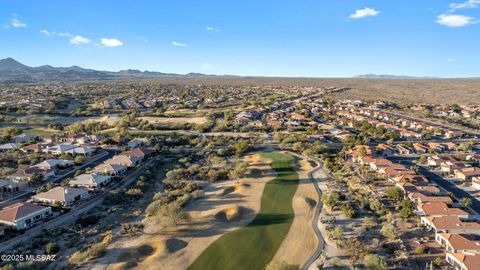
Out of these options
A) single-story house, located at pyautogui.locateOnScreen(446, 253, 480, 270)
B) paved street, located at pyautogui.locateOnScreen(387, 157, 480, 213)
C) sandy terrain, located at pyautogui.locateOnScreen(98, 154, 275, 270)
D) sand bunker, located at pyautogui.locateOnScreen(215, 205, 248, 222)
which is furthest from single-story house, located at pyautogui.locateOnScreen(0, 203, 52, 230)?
paved street, located at pyautogui.locateOnScreen(387, 157, 480, 213)

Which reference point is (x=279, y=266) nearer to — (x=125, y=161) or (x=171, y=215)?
(x=171, y=215)

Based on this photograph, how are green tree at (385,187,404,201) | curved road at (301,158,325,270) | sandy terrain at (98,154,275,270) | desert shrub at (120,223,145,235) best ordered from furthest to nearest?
green tree at (385,187,404,201) < desert shrub at (120,223,145,235) < sandy terrain at (98,154,275,270) < curved road at (301,158,325,270)

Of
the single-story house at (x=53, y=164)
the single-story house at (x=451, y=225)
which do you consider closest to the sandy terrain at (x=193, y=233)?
the single-story house at (x=451, y=225)

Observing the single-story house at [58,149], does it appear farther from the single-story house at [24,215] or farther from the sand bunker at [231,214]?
the sand bunker at [231,214]

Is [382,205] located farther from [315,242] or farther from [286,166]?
[286,166]

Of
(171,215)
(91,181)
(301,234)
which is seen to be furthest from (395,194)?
(91,181)

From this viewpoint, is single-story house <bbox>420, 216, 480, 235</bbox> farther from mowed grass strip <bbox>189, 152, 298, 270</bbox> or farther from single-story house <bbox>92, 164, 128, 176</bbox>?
single-story house <bbox>92, 164, 128, 176</bbox>
